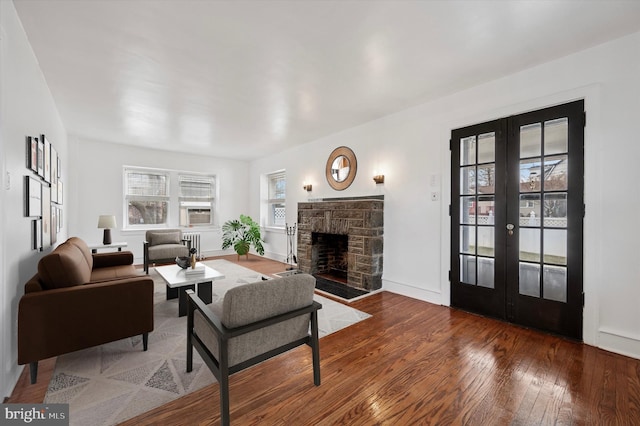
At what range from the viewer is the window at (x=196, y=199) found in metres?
6.63

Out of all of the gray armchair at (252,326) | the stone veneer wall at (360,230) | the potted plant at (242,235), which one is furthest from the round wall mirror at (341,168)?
the gray armchair at (252,326)

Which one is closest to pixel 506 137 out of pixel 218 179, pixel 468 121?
pixel 468 121

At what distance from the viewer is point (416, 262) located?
145 inches

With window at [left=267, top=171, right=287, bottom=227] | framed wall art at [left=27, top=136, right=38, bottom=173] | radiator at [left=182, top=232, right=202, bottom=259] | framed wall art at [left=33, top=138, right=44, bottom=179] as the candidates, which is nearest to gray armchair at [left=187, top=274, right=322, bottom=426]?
framed wall art at [left=27, top=136, right=38, bottom=173]

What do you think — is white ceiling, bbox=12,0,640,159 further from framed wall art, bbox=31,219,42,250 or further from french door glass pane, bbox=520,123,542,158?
framed wall art, bbox=31,219,42,250

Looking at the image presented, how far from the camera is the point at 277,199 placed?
685 centimetres

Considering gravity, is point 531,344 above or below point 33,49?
below

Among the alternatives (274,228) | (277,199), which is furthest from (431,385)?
(277,199)

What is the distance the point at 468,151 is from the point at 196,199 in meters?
6.20

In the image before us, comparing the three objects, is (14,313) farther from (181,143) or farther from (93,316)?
(181,143)

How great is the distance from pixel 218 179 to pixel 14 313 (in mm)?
5390

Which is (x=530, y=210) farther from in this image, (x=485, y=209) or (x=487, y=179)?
(x=487, y=179)

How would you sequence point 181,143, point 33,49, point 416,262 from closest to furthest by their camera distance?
point 33,49 → point 416,262 → point 181,143

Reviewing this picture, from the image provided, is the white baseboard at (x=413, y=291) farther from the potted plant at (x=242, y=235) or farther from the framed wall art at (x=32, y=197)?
the framed wall art at (x=32, y=197)
